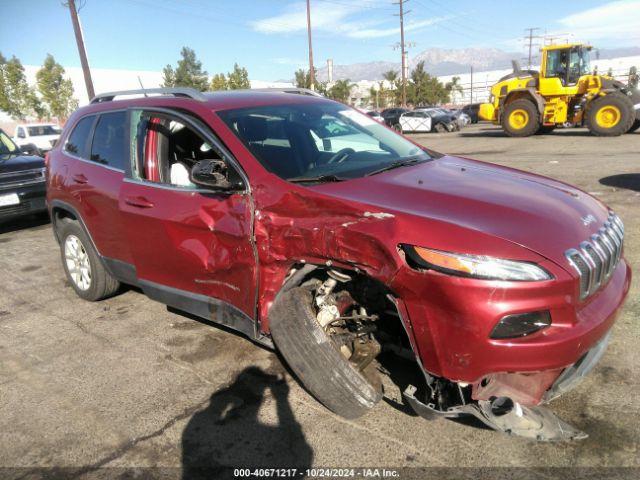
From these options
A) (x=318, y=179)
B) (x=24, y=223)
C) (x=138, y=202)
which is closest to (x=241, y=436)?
(x=318, y=179)

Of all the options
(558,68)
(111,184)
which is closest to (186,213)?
(111,184)

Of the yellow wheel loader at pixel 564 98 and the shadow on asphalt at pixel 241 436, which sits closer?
the shadow on asphalt at pixel 241 436

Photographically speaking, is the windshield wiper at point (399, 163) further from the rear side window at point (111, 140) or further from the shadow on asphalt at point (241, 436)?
the rear side window at point (111, 140)

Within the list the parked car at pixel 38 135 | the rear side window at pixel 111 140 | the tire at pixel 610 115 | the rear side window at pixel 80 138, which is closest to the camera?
the rear side window at pixel 111 140

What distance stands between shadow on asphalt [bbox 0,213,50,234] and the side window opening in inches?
224

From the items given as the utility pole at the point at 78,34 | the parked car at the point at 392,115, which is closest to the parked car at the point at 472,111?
the parked car at the point at 392,115

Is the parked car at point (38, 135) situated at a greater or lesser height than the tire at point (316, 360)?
greater

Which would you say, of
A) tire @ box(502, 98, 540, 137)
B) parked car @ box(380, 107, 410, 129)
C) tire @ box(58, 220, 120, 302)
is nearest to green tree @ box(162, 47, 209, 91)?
parked car @ box(380, 107, 410, 129)

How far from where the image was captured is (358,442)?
2.52 metres

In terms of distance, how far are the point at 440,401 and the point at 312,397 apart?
862 mm

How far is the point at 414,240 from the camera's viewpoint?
86.5 inches

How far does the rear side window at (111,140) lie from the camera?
379cm

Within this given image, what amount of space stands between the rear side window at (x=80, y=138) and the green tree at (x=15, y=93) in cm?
3684

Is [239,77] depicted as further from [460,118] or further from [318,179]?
[318,179]
